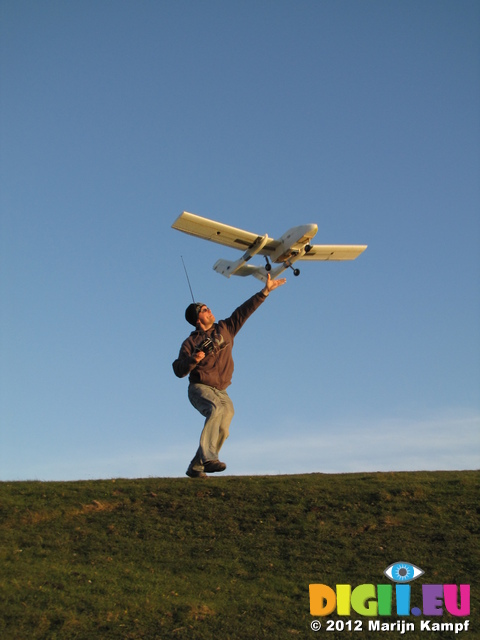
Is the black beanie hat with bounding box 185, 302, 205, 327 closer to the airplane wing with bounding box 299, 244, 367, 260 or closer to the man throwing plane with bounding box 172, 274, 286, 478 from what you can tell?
the man throwing plane with bounding box 172, 274, 286, 478

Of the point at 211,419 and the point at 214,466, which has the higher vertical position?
the point at 211,419

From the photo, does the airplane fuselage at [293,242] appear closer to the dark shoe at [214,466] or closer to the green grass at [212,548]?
the green grass at [212,548]

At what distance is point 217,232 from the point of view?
996 inches

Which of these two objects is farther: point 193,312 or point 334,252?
point 334,252

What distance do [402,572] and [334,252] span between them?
18.6m

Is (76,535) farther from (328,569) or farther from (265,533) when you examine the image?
(328,569)

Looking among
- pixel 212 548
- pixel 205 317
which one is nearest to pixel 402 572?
pixel 212 548

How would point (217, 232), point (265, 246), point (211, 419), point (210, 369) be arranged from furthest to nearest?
point (265, 246) → point (217, 232) → point (210, 369) → point (211, 419)

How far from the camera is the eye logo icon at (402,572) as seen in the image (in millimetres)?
8312

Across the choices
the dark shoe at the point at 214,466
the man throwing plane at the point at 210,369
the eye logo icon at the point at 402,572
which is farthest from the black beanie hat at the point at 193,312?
the eye logo icon at the point at 402,572

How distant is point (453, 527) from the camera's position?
32.8ft

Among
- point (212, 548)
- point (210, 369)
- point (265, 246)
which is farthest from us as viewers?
point (265, 246)

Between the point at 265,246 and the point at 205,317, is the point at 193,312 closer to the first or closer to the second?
the point at 205,317

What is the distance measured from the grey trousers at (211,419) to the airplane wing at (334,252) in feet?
45.6
